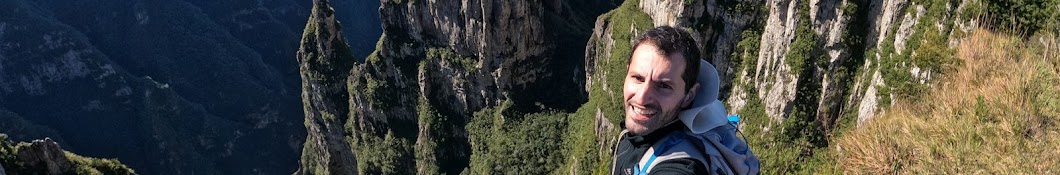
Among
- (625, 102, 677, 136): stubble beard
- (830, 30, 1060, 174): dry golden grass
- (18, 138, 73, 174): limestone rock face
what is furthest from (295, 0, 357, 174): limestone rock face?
(625, 102, 677, 136): stubble beard

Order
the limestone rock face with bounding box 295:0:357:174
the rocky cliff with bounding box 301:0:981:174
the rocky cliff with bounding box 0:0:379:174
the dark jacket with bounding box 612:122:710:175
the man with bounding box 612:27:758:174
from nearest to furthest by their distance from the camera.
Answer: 1. the dark jacket with bounding box 612:122:710:175
2. the man with bounding box 612:27:758:174
3. the rocky cliff with bounding box 301:0:981:174
4. the limestone rock face with bounding box 295:0:357:174
5. the rocky cliff with bounding box 0:0:379:174

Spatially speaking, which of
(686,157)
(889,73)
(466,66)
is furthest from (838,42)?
(466,66)

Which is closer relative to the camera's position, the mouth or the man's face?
the man's face

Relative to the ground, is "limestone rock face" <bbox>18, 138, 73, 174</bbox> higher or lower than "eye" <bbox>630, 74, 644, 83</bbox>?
higher

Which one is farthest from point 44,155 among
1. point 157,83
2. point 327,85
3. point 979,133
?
point 157,83

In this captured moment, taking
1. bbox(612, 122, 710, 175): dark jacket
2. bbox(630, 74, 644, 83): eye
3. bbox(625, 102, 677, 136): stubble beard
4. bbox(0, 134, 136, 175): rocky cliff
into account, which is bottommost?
bbox(612, 122, 710, 175): dark jacket

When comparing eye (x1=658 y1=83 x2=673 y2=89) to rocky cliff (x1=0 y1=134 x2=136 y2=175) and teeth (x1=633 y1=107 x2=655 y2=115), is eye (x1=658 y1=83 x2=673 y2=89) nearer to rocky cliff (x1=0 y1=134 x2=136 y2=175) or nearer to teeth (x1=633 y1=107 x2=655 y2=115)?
teeth (x1=633 y1=107 x2=655 y2=115)

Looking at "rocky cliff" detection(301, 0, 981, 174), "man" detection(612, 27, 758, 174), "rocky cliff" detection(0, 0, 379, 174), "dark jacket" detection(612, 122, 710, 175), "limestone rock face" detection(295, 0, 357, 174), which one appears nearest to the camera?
"dark jacket" detection(612, 122, 710, 175)
